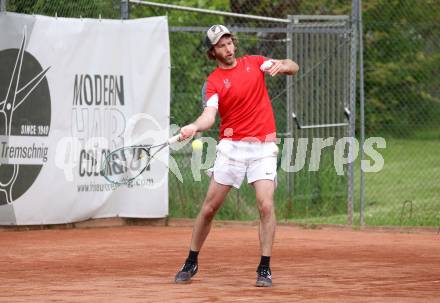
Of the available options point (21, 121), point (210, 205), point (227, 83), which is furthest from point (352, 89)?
point (210, 205)

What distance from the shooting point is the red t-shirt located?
895cm

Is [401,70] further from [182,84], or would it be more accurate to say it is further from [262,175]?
[262,175]

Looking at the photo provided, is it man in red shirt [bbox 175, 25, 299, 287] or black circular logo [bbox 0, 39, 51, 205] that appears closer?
man in red shirt [bbox 175, 25, 299, 287]

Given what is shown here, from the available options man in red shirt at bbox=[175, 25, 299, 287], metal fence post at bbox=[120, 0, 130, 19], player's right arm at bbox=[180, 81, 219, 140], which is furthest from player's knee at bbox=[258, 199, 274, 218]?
A: metal fence post at bbox=[120, 0, 130, 19]

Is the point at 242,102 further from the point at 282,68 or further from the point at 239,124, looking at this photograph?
the point at 282,68

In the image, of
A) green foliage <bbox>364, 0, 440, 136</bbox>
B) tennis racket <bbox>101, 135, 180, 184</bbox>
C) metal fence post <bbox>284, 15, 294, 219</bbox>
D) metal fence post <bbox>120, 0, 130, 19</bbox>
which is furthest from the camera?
green foliage <bbox>364, 0, 440, 136</bbox>

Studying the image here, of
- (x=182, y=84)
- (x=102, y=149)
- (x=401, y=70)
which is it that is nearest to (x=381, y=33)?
(x=401, y=70)

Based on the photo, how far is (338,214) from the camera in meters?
15.9

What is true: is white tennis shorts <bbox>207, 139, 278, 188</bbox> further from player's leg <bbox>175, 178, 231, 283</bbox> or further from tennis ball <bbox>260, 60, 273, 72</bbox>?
tennis ball <bbox>260, 60, 273, 72</bbox>

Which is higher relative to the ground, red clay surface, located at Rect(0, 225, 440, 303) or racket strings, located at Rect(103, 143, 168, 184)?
racket strings, located at Rect(103, 143, 168, 184)

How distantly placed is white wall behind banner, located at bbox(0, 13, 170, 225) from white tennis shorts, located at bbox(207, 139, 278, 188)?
501 centimetres

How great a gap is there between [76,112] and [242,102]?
555 cm

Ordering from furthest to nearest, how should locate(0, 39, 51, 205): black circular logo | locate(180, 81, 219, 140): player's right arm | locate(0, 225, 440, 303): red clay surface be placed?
locate(0, 39, 51, 205): black circular logo, locate(180, 81, 219, 140): player's right arm, locate(0, 225, 440, 303): red clay surface

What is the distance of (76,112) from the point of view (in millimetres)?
14125
